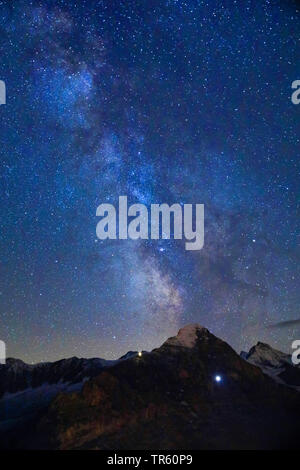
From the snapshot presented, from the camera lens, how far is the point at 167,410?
146125 mm

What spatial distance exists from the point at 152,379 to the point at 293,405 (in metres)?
65.1

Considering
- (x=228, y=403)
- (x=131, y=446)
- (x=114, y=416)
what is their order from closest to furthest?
(x=131, y=446), (x=114, y=416), (x=228, y=403)

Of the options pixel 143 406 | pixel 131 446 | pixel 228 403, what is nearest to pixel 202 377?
pixel 228 403

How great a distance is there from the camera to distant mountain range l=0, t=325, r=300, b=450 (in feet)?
399

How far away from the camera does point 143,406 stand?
149 metres

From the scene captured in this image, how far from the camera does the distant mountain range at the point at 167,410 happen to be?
399 ft

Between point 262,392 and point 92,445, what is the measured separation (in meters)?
94.7

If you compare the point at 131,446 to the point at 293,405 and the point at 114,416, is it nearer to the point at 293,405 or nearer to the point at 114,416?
the point at 114,416

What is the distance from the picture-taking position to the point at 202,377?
584 ft

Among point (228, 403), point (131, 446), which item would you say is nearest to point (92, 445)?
point (131, 446)

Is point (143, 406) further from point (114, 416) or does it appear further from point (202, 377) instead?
point (202, 377)
